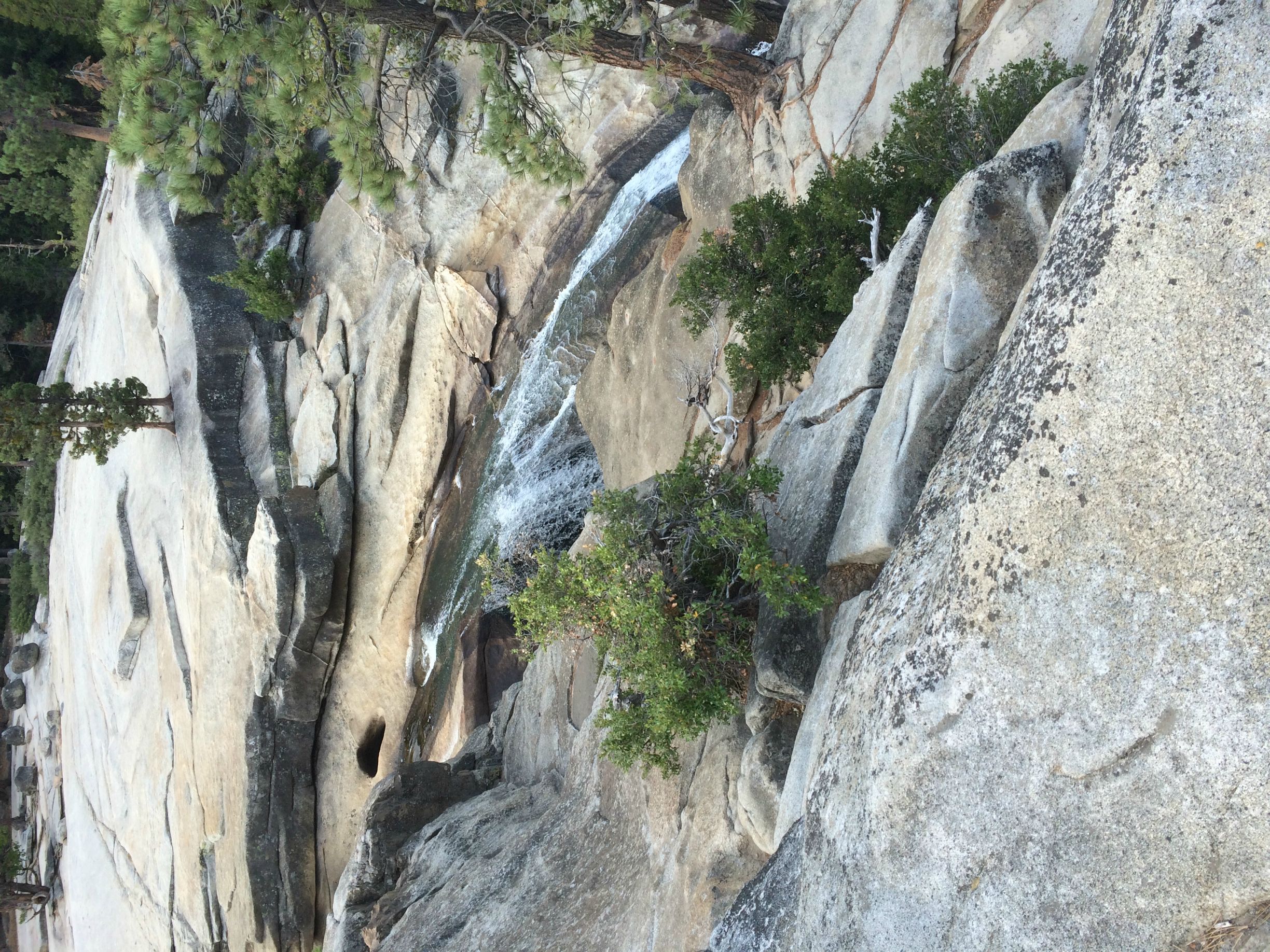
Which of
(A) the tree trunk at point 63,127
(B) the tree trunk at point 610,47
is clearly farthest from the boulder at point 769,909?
(A) the tree trunk at point 63,127

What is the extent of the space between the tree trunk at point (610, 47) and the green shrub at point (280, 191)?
1252 centimetres

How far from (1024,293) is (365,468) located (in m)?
16.2

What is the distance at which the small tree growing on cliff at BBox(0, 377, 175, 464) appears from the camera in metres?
20.1

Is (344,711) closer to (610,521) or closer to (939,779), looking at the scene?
(610,521)

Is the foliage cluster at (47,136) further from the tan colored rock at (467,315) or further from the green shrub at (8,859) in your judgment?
the tan colored rock at (467,315)

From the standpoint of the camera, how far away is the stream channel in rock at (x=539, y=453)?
55.0 feet

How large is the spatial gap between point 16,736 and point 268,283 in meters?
23.7

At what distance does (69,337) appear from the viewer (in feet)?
106

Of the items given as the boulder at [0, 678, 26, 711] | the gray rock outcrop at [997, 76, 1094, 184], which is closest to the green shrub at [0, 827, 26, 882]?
the boulder at [0, 678, 26, 711]

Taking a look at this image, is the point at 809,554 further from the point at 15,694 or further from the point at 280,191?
the point at 15,694

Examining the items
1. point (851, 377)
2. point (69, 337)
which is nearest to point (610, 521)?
point (851, 377)

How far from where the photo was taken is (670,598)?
797 cm

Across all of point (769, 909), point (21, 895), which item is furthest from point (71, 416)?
point (769, 909)

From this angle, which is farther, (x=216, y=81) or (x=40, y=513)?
(x=40, y=513)
